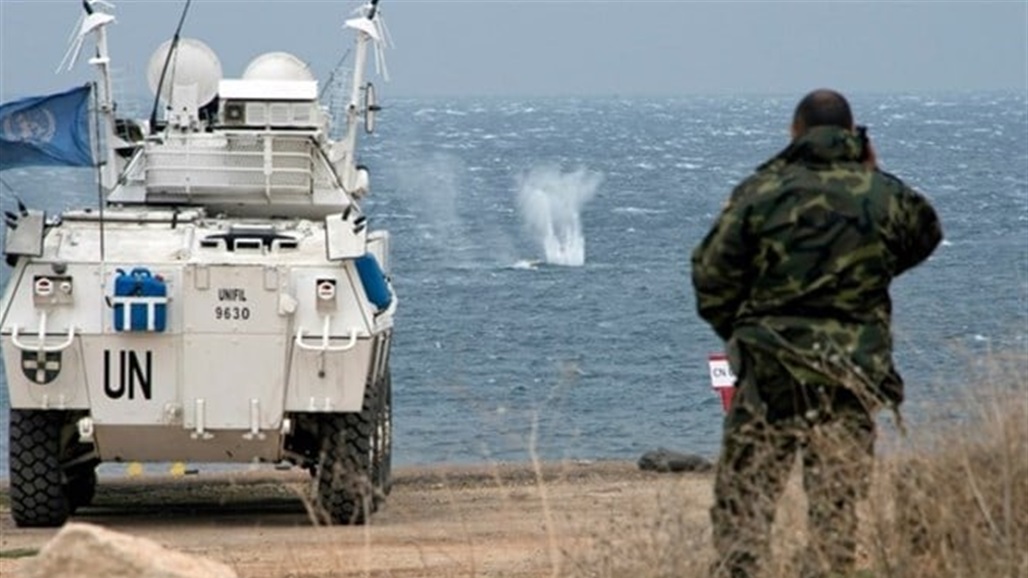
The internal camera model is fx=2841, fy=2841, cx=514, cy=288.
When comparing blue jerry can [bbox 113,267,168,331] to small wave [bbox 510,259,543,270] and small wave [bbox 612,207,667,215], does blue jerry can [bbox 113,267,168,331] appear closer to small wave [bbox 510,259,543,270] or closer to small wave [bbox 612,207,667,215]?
small wave [bbox 510,259,543,270]

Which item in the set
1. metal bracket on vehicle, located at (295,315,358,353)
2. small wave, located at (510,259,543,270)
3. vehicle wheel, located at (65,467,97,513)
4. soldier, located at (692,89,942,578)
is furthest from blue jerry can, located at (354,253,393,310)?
small wave, located at (510,259,543,270)

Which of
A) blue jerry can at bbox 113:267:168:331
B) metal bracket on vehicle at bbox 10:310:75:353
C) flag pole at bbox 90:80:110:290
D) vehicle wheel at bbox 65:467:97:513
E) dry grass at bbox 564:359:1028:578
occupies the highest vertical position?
dry grass at bbox 564:359:1028:578

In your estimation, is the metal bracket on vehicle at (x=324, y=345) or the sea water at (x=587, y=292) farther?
the sea water at (x=587, y=292)

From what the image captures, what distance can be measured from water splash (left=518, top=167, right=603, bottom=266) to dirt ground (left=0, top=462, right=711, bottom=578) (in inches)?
1575

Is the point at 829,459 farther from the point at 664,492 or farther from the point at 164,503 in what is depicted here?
the point at 164,503

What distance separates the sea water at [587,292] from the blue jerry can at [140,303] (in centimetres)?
151

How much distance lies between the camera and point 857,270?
371 inches

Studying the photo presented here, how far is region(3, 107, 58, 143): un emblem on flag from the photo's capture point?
18266 millimetres

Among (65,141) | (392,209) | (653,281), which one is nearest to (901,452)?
(65,141)

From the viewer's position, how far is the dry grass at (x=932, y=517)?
29.6 feet

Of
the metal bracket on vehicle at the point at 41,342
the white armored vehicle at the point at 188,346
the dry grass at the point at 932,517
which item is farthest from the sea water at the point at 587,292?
the metal bracket on vehicle at the point at 41,342

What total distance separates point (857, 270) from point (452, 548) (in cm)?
634

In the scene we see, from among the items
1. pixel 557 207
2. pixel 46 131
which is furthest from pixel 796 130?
pixel 557 207

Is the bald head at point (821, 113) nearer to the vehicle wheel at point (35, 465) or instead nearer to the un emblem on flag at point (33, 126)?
the vehicle wheel at point (35, 465)
